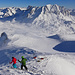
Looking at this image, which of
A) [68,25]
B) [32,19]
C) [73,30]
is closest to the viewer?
[73,30]

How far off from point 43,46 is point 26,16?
269 ft

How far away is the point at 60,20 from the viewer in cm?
10650

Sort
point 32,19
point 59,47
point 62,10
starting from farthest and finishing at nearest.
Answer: point 62,10 < point 32,19 < point 59,47

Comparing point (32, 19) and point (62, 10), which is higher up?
point (62, 10)

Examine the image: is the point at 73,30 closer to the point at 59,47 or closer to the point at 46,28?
the point at 46,28

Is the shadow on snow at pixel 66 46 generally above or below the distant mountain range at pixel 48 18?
below

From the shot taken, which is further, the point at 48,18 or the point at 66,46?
the point at 48,18

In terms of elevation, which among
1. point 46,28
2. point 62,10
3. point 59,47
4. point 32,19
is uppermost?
point 62,10

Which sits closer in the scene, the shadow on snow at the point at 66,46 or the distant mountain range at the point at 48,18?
the shadow on snow at the point at 66,46

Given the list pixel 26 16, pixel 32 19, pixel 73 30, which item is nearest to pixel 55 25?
pixel 73 30

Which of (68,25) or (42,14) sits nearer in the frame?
(68,25)

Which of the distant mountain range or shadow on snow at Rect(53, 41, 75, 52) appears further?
the distant mountain range

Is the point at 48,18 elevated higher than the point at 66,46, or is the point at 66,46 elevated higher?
the point at 48,18

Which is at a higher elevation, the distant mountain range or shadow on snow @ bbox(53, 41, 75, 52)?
the distant mountain range
